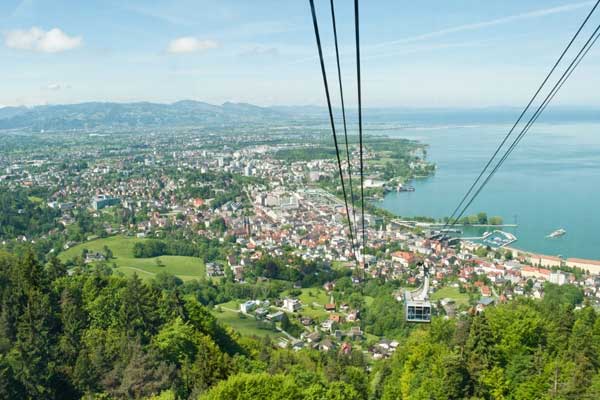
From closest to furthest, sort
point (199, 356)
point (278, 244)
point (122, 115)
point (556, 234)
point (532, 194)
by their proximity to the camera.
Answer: point (199, 356)
point (556, 234)
point (278, 244)
point (532, 194)
point (122, 115)

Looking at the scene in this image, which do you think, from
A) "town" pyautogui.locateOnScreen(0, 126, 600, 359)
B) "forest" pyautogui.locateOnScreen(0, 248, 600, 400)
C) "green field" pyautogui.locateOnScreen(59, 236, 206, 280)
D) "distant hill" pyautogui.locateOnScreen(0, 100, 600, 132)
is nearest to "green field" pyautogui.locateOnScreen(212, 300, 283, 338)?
"town" pyautogui.locateOnScreen(0, 126, 600, 359)

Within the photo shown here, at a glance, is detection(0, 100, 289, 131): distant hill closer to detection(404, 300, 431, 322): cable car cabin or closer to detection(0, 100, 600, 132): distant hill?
detection(0, 100, 600, 132): distant hill

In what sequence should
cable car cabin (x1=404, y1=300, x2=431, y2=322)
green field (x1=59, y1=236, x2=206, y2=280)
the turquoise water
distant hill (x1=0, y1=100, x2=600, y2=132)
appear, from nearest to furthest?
cable car cabin (x1=404, y1=300, x2=431, y2=322) < green field (x1=59, y1=236, x2=206, y2=280) < the turquoise water < distant hill (x1=0, y1=100, x2=600, y2=132)

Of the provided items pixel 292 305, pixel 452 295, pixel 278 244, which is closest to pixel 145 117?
pixel 278 244

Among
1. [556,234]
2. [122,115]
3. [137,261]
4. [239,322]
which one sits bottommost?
[239,322]

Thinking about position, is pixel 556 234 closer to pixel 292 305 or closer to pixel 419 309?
pixel 292 305
